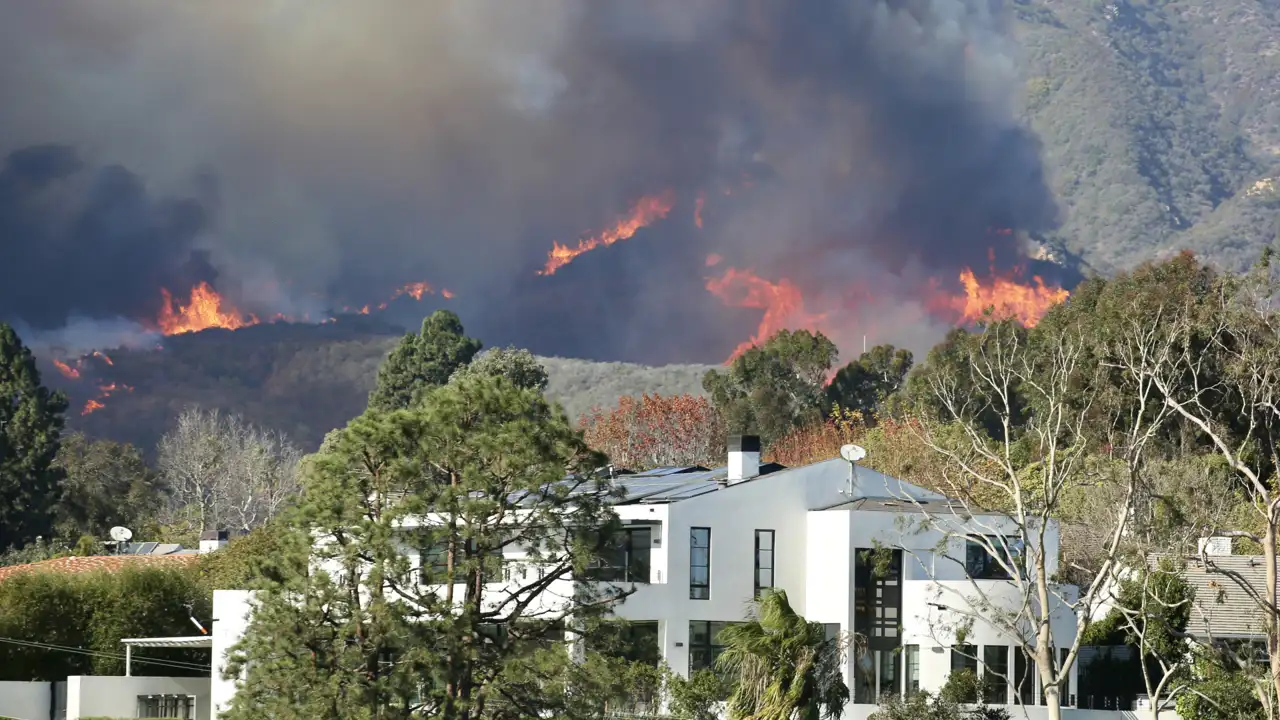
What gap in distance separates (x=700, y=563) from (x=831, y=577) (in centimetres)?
380

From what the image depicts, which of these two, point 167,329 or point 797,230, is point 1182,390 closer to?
point 797,230

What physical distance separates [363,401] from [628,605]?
116755 millimetres

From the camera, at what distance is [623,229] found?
501 ft

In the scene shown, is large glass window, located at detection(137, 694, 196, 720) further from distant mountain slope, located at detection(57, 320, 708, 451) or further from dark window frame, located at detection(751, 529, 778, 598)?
distant mountain slope, located at detection(57, 320, 708, 451)

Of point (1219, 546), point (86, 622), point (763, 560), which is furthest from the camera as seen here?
point (86, 622)

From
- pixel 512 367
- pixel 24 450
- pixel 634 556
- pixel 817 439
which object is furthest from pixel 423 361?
pixel 634 556

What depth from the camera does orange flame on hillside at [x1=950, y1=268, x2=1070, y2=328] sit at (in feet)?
490

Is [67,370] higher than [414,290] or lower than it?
lower

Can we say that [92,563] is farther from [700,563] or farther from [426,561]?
[426,561]

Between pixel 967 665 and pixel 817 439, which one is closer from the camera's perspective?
pixel 967 665

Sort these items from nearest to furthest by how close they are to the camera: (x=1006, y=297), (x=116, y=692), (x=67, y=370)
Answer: (x=116, y=692), (x=67, y=370), (x=1006, y=297)

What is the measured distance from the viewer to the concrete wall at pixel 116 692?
53.7 m

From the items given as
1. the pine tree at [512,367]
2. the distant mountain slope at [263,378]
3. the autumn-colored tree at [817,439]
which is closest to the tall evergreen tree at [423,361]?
the pine tree at [512,367]

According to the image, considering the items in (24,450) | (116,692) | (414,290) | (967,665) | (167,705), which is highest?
(414,290)
